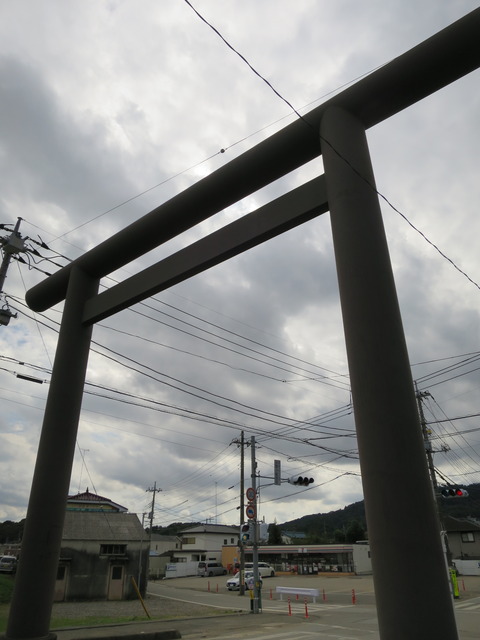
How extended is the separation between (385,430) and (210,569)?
5953 centimetres

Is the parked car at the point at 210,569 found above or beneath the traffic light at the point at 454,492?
beneath

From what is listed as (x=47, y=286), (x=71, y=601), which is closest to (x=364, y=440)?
(x=47, y=286)

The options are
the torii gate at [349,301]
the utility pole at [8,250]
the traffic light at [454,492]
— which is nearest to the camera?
the torii gate at [349,301]

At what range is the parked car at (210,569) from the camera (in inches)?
2134

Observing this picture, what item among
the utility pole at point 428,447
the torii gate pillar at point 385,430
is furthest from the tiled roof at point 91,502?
the torii gate pillar at point 385,430

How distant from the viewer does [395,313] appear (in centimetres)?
388

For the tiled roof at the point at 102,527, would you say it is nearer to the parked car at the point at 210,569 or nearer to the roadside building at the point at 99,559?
the roadside building at the point at 99,559

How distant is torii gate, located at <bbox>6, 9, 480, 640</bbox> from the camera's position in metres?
3.23

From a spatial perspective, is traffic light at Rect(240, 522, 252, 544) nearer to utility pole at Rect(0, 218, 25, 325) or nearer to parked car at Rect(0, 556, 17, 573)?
utility pole at Rect(0, 218, 25, 325)

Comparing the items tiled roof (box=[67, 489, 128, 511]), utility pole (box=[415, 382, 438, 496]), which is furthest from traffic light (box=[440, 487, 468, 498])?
tiled roof (box=[67, 489, 128, 511])

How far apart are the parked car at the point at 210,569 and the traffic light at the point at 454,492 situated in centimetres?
4379

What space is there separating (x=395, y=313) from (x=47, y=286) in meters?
6.47

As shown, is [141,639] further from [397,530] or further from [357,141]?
[357,141]

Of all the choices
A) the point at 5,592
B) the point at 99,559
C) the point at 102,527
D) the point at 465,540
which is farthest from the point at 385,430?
the point at 465,540
